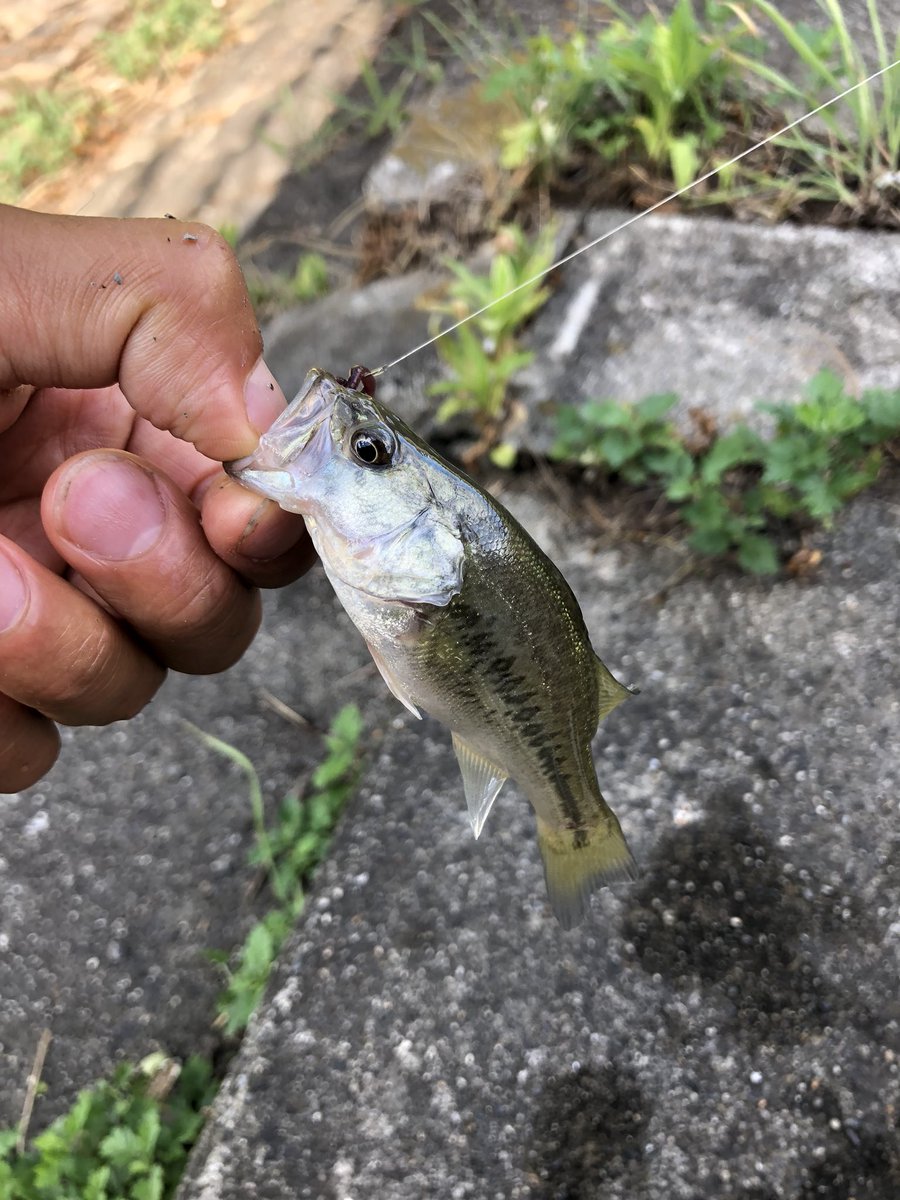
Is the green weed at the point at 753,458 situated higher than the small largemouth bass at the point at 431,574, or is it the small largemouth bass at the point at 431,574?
the small largemouth bass at the point at 431,574

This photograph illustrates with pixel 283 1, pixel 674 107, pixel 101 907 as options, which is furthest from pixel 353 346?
pixel 283 1

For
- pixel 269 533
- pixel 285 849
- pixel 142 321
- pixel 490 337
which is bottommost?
pixel 285 849

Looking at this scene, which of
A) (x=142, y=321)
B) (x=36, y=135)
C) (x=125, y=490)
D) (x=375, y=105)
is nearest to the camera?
(x=142, y=321)

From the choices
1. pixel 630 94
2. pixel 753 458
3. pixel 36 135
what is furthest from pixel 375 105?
pixel 753 458

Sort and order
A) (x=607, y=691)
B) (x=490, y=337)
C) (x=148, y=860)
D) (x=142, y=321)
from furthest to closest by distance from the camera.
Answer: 1. (x=490, y=337)
2. (x=148, y=860)
3. (x=607, y=691)
4. (x=142, y=321)

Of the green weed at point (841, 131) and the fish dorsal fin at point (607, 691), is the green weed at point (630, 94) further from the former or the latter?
the fish dorsal fin at point (607, 691)

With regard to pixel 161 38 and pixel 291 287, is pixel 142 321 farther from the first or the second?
pixel 161 38

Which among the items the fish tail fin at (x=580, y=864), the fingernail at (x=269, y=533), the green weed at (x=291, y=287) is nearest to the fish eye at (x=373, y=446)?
the fingernail at (x=269, y=533)
